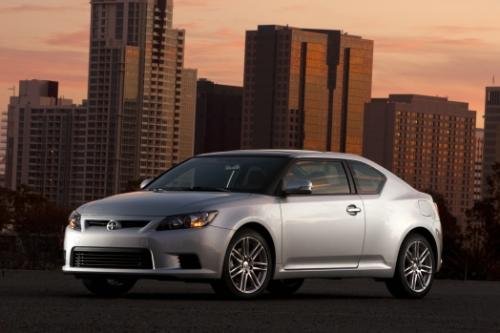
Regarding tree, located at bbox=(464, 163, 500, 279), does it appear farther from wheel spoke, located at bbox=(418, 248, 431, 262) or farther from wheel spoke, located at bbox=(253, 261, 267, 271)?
wheel spoke, located at bbox=(253, 261, 267, 271)

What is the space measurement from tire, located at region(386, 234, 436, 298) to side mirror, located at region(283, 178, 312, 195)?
1.58 meters

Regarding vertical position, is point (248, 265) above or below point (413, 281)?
above

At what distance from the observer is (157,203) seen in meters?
14.8

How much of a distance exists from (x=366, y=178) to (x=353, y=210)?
700 millimetres

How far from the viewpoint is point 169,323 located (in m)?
11.8

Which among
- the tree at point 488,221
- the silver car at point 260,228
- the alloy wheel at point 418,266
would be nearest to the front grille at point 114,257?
the silver car at point 260,228

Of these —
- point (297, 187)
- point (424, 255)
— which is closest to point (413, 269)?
point (424, 255)

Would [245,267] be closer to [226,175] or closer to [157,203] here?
[157,203]

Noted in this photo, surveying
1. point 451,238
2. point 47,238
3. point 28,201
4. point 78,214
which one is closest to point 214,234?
point 78,214

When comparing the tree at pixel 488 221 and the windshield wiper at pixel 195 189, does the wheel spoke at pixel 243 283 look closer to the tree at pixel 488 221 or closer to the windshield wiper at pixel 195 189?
the windshield wiper at pixel 195 189

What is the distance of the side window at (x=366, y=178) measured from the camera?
16688 mm

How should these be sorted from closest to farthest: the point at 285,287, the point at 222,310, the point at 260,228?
the point at 222,310 → the point at 260,228 → the point at 285,287

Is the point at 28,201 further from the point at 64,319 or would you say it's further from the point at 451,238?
the point at 64,319

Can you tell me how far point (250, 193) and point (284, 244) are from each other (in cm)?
60
